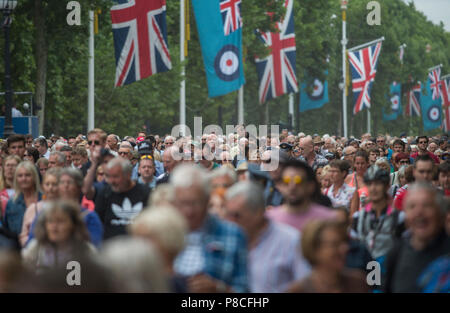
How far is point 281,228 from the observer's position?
6.17 m

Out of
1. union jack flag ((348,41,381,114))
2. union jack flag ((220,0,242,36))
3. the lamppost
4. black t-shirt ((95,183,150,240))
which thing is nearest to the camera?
black t-shirt ((95,183,150,240))

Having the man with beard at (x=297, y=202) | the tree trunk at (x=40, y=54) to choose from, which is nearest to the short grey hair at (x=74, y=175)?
the man with beard at (x=297, y=202)

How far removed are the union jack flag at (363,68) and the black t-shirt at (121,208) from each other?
36.1 meters

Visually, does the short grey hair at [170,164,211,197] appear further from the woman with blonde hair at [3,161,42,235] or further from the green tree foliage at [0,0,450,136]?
the green tree foliage at [0,0,450,136]

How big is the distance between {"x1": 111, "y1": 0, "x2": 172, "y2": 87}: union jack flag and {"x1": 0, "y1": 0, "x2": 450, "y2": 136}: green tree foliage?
8.70 feet

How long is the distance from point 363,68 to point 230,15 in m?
16.9

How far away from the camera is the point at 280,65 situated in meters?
40.6

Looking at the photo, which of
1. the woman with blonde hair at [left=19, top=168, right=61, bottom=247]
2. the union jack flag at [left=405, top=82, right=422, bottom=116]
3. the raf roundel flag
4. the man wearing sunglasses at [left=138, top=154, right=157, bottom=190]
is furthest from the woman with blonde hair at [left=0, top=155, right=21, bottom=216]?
the union jack flag at [left=405, top=82, right=422, bottom=116]

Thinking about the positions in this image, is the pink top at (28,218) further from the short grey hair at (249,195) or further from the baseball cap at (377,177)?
the baseball cap at (377,177)

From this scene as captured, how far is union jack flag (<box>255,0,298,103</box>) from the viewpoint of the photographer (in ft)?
130

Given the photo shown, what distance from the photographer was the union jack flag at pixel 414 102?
66.2m

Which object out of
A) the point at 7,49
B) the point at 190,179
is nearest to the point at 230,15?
the point at 7,49

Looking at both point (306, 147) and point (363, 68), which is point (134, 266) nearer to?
point (306, 147)
